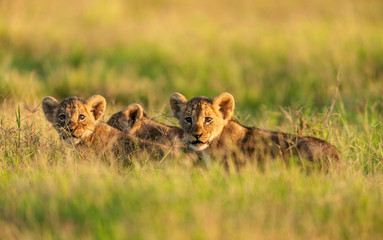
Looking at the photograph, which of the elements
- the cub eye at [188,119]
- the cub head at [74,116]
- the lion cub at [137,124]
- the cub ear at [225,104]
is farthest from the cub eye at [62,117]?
the cub ear at [225,104]

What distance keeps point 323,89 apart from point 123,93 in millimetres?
3941

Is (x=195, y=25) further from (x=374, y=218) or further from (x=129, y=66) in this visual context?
(x=374, y=218)

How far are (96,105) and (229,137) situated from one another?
164cm

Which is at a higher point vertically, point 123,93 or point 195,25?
point 195,25

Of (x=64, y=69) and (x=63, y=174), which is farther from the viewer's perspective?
(x=64, y=69)

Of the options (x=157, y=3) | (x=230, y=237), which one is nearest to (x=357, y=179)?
(x=230, y=237)

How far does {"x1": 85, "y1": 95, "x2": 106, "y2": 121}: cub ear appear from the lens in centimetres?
672

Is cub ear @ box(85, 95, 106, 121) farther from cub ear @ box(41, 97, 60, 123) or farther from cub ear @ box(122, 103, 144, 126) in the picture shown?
cub ear @ box(122, 103, 144, 126)

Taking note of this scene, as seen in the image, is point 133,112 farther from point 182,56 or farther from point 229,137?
point 182,56

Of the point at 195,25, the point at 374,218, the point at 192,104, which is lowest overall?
the point at 374,218

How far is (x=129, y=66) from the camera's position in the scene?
13.3 meters

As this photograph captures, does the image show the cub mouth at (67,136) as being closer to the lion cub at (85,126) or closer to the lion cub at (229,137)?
the lion cub at (85,126)

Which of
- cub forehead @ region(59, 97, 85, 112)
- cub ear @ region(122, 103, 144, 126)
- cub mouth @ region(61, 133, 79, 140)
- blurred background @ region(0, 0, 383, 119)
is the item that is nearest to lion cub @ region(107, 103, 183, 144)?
cub ear @ region(122, 103, 144, 126)

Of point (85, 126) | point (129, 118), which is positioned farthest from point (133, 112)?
point (85, 126)
